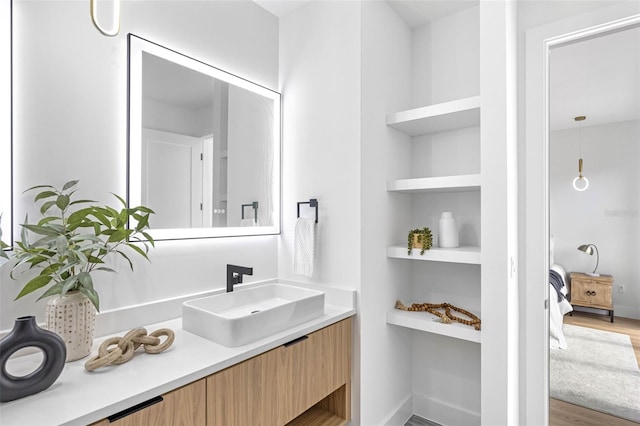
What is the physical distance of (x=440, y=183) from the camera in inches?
72.0

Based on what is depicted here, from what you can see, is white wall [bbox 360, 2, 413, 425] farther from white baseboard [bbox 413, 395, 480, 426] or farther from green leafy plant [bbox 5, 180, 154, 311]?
green leafy plant [bbox 5, 180, 154, 311]

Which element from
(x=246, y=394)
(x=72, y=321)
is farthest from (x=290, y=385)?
(x=72, y=321)

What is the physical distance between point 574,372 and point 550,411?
255mm

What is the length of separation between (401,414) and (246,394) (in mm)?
1322

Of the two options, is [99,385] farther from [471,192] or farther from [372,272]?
[471,192]

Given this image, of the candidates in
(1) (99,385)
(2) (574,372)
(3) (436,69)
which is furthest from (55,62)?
(2) (574,372)

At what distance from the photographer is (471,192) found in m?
2.07

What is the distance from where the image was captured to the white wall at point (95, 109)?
1.21m

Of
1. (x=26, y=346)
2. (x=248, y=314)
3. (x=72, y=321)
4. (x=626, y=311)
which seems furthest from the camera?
(x=626, y=311)

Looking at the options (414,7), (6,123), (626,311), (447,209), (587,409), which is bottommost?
(587,409)

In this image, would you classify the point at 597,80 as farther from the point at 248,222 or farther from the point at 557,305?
the point at 248,222

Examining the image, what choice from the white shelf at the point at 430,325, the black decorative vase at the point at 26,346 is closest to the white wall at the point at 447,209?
the white shelf at the point at 430,325

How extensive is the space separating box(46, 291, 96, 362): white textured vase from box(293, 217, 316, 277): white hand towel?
3.41 feet

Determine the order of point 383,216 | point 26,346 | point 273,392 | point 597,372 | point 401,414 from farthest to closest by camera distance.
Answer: point 401,414
point 383,216
point 597,372
point 273,392
point 26,346
